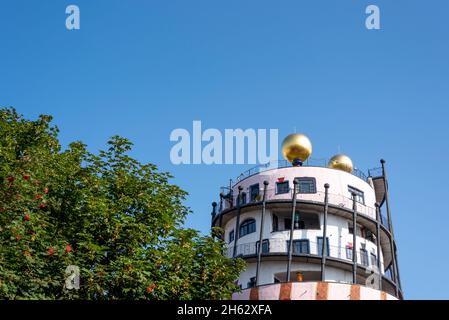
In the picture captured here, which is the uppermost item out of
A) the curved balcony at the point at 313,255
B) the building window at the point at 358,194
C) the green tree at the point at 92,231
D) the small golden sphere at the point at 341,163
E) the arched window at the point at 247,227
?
the small golden sphere at the point at 341,163

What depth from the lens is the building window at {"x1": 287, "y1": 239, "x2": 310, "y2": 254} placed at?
4478 centimetres

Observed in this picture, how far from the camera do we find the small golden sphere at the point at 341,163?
51.2 metres

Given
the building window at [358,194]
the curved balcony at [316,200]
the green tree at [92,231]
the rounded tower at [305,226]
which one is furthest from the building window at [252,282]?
the green tree at [92,231]

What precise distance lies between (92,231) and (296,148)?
30577 mm

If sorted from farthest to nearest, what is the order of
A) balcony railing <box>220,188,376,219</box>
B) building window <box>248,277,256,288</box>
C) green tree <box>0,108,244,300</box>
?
balcony railing <box>220,188,376,219</box> < building window <box>248,277,256,288</box> < green tree <box>0,108,244,300</box>

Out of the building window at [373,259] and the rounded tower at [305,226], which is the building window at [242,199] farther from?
the building window at [373,259]

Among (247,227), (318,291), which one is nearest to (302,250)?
(247,227)

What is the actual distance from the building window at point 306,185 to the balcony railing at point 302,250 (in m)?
3.96

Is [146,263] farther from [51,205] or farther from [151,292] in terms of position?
[51,205]

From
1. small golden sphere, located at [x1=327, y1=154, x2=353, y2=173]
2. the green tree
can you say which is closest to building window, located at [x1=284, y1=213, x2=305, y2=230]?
small golden sphere, located at [x1=327, y1=154, x2=353, y2=173]

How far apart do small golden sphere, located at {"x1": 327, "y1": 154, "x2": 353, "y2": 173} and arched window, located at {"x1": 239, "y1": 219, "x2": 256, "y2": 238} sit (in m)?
8.67

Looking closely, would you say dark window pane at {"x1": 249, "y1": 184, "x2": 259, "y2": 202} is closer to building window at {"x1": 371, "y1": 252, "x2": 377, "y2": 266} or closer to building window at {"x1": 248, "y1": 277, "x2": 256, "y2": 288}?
building window at {"x1": 248, "y1": 277, "x2": 256, "y2": 288}

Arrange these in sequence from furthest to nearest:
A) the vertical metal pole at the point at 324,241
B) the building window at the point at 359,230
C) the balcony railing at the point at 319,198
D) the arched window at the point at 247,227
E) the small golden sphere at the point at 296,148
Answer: the small golden sphere at the point at 296,148 → the building window at the point at 359,230 → the arched window at the point at 247,227 → the balcony railing at the point at 319,198 → the vertical metal pole at the point at 324,241
